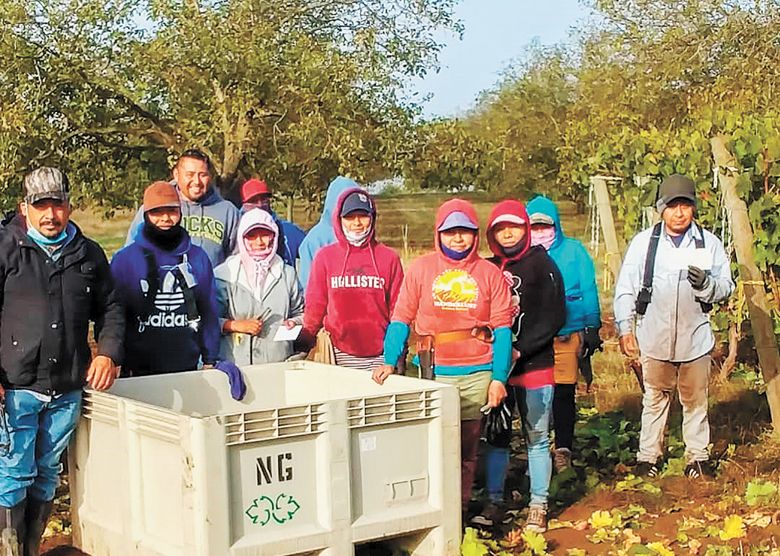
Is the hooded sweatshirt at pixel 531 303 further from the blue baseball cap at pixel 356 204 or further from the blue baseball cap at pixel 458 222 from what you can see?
the blue baseball cap at pixel 356 204

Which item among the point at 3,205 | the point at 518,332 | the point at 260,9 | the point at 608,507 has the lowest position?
the point at 608,507

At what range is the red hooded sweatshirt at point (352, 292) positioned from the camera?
560 cm

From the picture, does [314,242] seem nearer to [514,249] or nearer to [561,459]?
[514,249]

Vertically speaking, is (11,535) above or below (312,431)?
below

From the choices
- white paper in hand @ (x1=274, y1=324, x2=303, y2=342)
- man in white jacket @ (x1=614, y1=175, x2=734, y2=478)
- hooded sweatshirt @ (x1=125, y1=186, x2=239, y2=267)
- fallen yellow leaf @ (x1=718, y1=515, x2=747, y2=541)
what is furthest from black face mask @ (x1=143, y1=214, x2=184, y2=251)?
fallen yellow leaf @ (x1=718, y1=515, x2=747, y2=541)

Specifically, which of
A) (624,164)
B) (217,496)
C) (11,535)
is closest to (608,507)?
(217,496)

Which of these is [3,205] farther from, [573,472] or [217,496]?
[217,496]

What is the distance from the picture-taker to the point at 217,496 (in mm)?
4020

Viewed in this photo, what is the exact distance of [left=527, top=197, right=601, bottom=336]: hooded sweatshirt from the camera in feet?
21.5

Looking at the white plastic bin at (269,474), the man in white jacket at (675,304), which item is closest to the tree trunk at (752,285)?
the man in white jacket at (675,304)

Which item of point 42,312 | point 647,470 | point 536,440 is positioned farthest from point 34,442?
point 647,470

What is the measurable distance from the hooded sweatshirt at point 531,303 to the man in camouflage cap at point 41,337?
2012 millimetres

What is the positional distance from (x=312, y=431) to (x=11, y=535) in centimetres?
140

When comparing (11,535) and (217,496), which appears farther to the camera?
(11,535)
